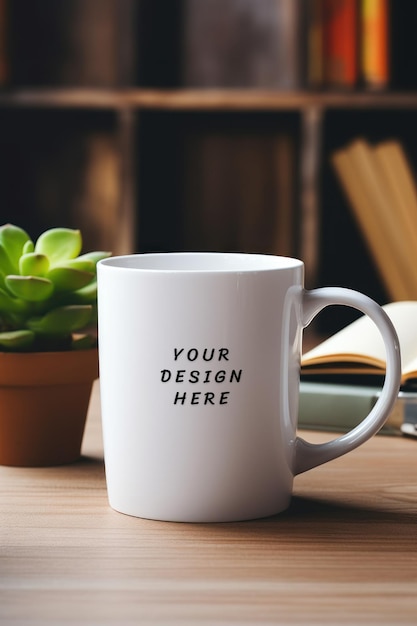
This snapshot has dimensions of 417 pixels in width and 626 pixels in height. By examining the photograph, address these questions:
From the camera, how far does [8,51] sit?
1.84 metres

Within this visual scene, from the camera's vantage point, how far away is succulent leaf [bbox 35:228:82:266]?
677mm

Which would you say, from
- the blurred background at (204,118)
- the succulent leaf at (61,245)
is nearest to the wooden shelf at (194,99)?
the blurred background at (204,118)

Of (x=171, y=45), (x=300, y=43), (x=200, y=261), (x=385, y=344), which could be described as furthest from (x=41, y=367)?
(x=171, y=45)

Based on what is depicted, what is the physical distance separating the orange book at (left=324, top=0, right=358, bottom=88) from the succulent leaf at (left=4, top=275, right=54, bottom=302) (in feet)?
4.19

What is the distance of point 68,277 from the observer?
2.11 feet

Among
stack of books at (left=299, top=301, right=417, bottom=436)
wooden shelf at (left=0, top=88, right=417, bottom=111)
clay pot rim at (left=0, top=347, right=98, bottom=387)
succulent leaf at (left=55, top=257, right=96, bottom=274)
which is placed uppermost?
wooden shelf at (left=0, top=88, right=417, bottom=111)

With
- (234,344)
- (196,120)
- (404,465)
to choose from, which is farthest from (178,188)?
(234,344)

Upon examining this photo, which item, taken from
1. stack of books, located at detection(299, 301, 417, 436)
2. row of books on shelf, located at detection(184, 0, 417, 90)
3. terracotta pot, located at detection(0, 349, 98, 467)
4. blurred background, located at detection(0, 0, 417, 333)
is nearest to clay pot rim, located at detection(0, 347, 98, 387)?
terracotta pot, located at detection(0, 349, 98, 467)

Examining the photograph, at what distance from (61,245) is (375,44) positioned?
49.6 inches

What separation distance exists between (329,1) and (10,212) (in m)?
0.78

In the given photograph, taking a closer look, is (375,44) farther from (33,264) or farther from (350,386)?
(33,264)

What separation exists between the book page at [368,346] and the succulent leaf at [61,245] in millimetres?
235

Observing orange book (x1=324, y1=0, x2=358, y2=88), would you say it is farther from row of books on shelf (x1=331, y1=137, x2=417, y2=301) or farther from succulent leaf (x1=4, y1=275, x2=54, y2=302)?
succulent leaf (x1=4, y1=275, x2=54, y2=302)

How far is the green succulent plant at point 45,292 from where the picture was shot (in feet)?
2.10
